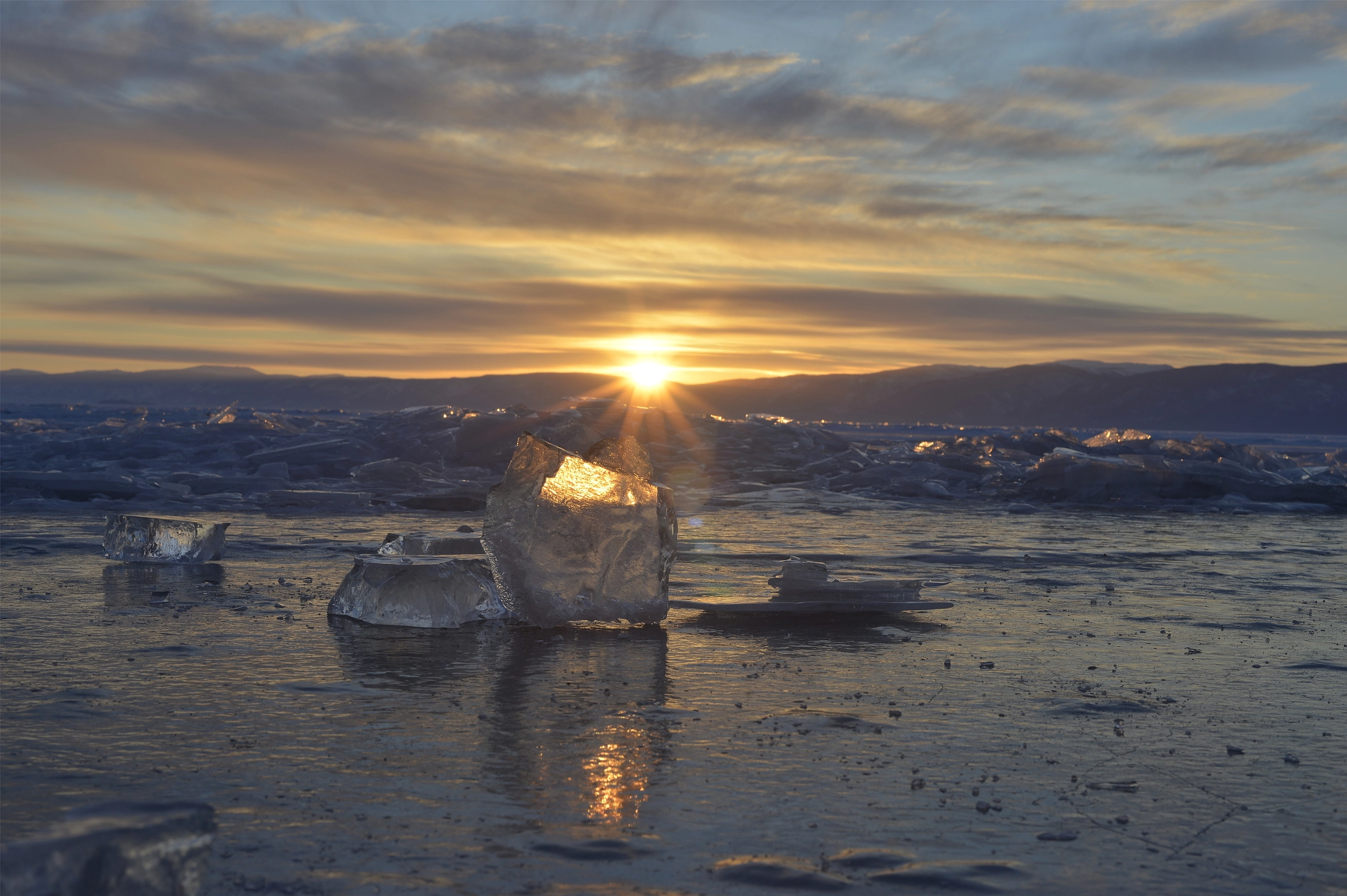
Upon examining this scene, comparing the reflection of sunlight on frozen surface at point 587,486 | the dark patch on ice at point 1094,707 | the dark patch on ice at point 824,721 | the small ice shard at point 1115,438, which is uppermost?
the reflection of sunlight on frozen surface at point 587,486

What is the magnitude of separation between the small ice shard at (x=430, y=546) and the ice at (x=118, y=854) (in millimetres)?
6190

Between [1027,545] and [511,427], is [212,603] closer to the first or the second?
[1027,545]

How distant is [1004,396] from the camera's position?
5807 inches

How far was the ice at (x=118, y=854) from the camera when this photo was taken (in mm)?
2561

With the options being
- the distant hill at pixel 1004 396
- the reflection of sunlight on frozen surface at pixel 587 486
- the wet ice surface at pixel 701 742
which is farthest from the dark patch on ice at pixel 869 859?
the distant hill at pixel 1004 396

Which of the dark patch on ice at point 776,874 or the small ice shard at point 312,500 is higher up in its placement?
the small ice shard at point 312,500

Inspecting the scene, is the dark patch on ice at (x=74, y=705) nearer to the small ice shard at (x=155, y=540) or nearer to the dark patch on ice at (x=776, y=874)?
the dark patch on ice at (x=776, y=874)

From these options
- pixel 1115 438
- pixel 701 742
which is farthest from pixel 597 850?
pixel 1115 438

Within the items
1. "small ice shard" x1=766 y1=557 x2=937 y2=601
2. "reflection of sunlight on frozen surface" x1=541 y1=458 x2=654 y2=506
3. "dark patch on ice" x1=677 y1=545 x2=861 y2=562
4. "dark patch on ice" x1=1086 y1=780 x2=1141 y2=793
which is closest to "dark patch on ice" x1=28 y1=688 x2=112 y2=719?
"reflection of sunlight on frozen surface" x1=541 y1=458 x2=654 y2=506

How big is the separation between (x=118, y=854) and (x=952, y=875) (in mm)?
2372

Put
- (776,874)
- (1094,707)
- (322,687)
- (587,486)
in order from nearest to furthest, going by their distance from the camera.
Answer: (776,874) < (1094,707) < (322,687) < (587,486)

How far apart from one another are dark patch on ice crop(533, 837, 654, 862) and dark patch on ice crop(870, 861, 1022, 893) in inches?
30.0

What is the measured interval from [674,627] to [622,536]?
742 millimetres

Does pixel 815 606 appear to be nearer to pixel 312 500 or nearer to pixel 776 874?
pixel 776 874
